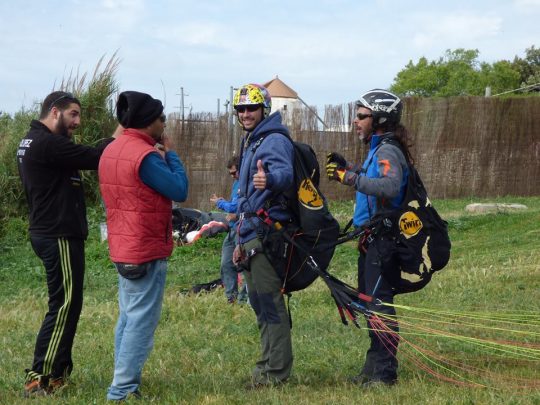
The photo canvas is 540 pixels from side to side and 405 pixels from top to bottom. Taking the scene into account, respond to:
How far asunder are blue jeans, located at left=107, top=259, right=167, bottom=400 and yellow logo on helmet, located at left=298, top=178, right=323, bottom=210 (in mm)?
992

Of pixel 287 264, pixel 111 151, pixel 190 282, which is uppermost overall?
pixel 111 151

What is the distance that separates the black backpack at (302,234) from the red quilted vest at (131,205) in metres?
0.74

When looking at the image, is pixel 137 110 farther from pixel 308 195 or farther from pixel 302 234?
pixel 302 234

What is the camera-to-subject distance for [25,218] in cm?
1598

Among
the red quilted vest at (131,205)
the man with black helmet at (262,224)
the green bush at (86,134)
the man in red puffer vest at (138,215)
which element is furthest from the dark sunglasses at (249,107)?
the green bush at (86,134)

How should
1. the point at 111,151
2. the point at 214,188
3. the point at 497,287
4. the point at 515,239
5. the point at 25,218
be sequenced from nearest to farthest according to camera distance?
the point at 111,151
the point at 497,287
the point at 515,239
the point at 25,218
the point at 214,188

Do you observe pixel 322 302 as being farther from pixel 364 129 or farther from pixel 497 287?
pixel 364 129

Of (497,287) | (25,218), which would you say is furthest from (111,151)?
(25,218)

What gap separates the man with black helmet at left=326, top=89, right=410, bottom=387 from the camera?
17.0ft

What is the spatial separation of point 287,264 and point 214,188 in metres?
12.4

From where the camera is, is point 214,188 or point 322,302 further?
point 214,188

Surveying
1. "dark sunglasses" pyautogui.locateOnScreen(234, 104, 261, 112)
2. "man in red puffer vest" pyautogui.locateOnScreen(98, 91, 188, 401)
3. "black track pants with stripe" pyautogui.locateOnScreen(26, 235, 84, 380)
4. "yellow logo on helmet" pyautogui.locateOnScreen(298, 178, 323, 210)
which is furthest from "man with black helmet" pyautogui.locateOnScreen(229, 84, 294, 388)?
"black track pants with stripe" pyautogui.locateOnScreen(26, 235, 84, 380)

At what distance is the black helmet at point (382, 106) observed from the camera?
5.41 metres

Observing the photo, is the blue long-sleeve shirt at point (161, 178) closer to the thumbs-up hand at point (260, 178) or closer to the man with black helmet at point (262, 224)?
the thumbs-up hand at point (260, 178)
